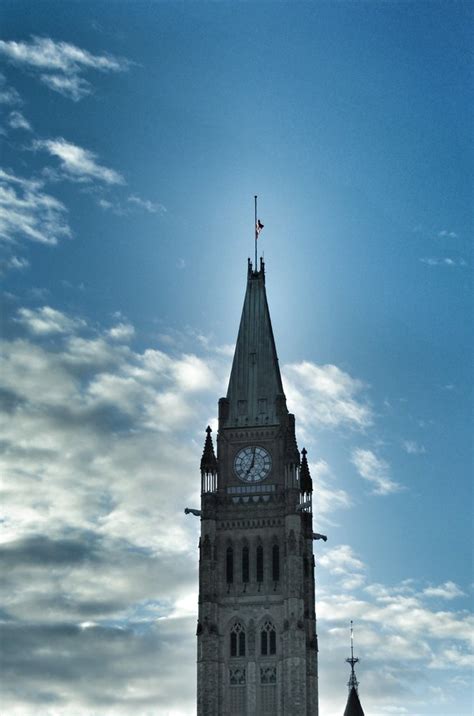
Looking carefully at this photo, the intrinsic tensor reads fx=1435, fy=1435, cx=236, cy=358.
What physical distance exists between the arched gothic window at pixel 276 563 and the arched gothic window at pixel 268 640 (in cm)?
462

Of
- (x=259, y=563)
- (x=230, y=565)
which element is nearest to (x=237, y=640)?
(x=230, y=565)

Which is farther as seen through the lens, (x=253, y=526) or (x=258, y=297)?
(x=258, y=297)

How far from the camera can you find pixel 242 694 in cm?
13112

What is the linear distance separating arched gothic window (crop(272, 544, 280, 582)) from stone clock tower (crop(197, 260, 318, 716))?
9cm

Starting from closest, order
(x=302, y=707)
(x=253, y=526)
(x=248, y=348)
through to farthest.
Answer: (x=302, y=707) < (x=253, y=526) < (x=248, y=348)

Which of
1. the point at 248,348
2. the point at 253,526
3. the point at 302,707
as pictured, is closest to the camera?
the point at 302,707

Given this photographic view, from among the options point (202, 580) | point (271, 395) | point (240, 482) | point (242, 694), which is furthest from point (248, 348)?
point (242, 694)

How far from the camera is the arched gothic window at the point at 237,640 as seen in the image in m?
133

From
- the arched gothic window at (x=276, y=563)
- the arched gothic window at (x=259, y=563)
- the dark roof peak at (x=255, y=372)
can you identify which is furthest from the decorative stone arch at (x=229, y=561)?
the dark roof peak at (x=255, y=372)

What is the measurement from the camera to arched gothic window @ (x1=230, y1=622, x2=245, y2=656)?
13275 cm

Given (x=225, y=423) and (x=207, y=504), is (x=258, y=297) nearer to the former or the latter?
(x=225, y=423)

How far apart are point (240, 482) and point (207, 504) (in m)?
4.29

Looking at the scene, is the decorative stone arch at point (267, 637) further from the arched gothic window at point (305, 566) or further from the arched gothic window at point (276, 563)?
the arched gothic window at point (305, 566)

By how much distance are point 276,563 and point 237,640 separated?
827 centimetres
